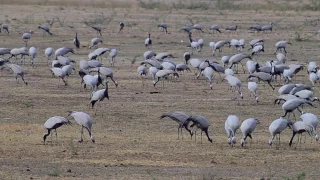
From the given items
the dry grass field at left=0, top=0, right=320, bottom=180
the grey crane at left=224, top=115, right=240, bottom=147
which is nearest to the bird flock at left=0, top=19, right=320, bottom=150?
the grey crane at left=224, top=115, right=240, bottom=147

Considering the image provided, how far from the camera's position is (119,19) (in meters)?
51.0

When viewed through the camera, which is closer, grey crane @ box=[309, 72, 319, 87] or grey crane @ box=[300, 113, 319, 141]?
grey crane @ box=[300, 113, 319, 141]

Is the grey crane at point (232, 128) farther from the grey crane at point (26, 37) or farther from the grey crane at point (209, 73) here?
the grey crane at point (26, 37)

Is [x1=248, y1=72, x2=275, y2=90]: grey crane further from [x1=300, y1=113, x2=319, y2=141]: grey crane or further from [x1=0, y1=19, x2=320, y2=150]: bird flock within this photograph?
[x1=300, y1=113, x2=319, y2=141]: grey crane

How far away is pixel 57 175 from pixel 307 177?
10.6 feet

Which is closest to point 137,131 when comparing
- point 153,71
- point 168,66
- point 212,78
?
point 153,71

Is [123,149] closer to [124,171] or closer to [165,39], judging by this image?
[124,171]

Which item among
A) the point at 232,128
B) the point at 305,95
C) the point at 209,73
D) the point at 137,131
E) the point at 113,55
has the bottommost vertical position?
the point at 137,131

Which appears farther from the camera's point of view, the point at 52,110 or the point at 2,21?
the point at 2,21

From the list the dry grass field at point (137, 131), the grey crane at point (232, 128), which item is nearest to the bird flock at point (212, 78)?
the grey crane at point (232, 128)

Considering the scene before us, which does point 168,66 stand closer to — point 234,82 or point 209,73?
point 209,73

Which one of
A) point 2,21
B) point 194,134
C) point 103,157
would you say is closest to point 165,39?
point 2,21

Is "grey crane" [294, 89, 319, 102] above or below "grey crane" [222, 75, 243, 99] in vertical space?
below

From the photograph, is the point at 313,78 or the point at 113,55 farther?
the point at 113,55
